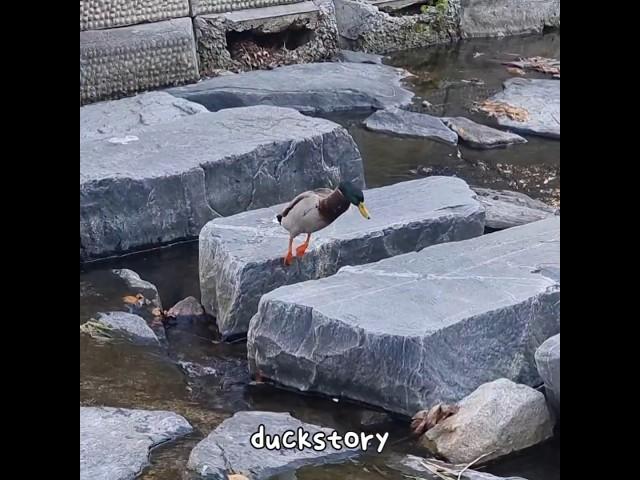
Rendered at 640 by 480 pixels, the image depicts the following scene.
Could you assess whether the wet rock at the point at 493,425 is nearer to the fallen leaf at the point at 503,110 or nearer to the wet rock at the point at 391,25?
the fallen leaf at the point at 503,110

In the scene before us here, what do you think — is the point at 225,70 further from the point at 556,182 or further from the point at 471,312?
the point at 471,312

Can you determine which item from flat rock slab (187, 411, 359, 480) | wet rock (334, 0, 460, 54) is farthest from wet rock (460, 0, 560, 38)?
flat rock slab (187, 411, 359, 480)

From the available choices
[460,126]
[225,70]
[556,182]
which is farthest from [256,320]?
[225,70]

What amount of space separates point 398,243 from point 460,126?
8.33 feet

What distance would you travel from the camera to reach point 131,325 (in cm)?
464

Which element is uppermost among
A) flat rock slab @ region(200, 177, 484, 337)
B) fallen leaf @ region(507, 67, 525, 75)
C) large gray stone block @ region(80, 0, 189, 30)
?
large gray stone block @ region(80, 0, 189, 30)

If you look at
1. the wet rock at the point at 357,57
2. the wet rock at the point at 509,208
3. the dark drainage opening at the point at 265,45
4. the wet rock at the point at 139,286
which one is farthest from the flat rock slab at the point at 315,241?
the wet rock at the point at 357,57

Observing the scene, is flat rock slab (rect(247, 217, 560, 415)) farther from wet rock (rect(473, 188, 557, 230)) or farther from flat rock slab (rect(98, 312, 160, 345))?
wet rock (rect(473, 188, 557, 230))

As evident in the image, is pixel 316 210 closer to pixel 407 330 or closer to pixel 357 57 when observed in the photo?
pixel 407 330

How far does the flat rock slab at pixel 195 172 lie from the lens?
17.6 feet

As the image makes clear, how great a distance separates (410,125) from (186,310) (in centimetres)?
289

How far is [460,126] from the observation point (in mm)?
7367

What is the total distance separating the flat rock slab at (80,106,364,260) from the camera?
5371 mm

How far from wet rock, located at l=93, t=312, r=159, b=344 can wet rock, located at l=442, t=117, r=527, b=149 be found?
3.13 m
